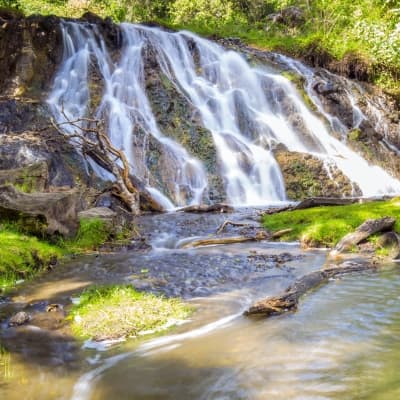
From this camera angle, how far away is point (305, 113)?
69.9ft

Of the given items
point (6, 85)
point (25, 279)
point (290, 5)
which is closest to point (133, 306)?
point (25, 279)

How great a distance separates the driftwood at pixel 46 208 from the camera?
902cm

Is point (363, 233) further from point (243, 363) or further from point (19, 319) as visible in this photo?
point (19, 319)

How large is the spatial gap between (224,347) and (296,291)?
171 cm

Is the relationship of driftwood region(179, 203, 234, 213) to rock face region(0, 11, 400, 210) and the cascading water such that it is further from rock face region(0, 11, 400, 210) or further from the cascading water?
the cascading water

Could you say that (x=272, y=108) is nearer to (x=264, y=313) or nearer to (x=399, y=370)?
(x=264, y=313)

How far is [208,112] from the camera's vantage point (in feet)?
65.9

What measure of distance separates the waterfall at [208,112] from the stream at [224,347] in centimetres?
829

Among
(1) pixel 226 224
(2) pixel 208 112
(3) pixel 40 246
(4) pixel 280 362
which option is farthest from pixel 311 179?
(4) pixel 280 362

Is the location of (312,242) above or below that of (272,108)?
below

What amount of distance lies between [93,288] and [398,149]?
18314 millimetres

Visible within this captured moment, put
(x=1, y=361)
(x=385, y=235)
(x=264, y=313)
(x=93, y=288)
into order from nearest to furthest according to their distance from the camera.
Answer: (x=1, y=361), (x=264, y=313), (x=93, y=288), (x=385, y=235)

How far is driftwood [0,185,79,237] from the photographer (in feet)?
29.6

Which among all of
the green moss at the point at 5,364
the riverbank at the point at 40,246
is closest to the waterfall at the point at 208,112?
the riverbank at the point at 40,246
